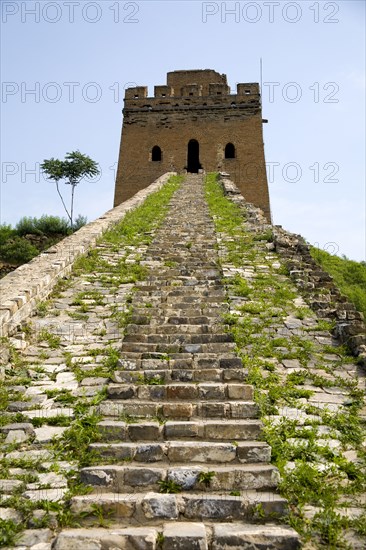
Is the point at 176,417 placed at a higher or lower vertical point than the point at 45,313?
lower

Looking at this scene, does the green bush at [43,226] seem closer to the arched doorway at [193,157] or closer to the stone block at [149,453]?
the arched doorway at [193,157]

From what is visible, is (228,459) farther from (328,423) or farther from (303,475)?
(328,423)

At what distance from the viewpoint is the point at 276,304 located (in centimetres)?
641

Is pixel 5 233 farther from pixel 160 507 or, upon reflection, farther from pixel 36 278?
pixel 160 507

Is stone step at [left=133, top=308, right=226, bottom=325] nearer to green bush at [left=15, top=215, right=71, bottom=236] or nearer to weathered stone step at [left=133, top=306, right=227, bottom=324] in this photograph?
weathered stone step at [left=133, top=306, right=227, bottom=324]

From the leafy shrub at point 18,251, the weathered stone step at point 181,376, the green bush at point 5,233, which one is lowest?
the weathered stone step at point 181,376

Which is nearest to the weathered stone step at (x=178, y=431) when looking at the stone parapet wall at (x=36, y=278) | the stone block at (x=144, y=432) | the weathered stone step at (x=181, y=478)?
the stone block at (x=144, y=432)

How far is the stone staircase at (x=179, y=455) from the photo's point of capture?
2.69m

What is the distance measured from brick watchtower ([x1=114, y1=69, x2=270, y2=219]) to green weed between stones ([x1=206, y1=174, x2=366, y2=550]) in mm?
15475

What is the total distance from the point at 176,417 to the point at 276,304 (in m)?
2.97

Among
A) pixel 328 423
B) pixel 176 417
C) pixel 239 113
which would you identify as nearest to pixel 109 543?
pixel 176 417

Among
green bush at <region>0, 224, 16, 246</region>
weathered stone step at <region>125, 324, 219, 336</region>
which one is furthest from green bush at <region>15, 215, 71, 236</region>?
weathered stone step at <region>125, 324, 219, 336</region>

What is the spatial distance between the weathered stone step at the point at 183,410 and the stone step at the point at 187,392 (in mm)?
169

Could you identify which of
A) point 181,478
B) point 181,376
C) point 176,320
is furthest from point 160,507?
point 176,320
